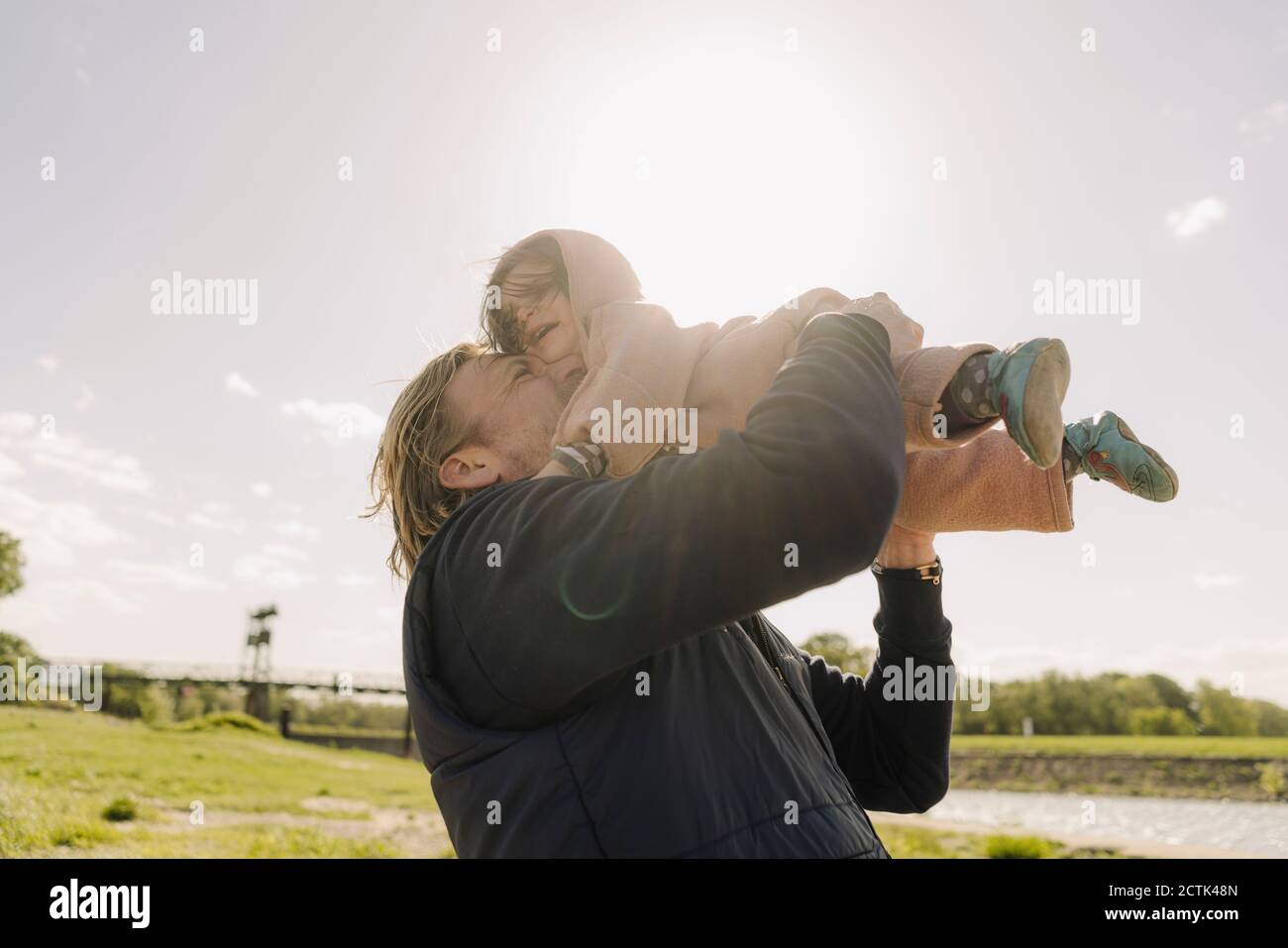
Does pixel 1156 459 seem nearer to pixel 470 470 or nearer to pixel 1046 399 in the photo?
pixel 1046 399

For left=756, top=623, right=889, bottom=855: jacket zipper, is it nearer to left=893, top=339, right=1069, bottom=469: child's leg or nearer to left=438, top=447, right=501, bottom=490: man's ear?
left=893, top=339, right=1069, bottom=469: child's leg

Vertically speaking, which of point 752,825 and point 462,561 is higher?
point 462,561

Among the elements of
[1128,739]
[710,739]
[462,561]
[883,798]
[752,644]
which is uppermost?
[462,561]

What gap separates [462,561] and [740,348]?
2.99 ft

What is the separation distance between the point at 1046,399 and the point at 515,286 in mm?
1517

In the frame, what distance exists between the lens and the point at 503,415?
6.77ft

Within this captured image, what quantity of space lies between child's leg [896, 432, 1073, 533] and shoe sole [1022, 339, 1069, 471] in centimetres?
47

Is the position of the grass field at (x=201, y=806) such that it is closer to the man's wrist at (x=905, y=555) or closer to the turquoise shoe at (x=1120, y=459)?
the man's wrist at (x=905, y=555)

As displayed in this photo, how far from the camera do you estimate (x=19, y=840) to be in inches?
327

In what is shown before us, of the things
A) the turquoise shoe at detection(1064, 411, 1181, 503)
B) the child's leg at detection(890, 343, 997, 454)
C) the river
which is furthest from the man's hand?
the river

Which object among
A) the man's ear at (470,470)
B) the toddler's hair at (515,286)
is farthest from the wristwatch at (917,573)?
the toddler's hair at (515,286)
